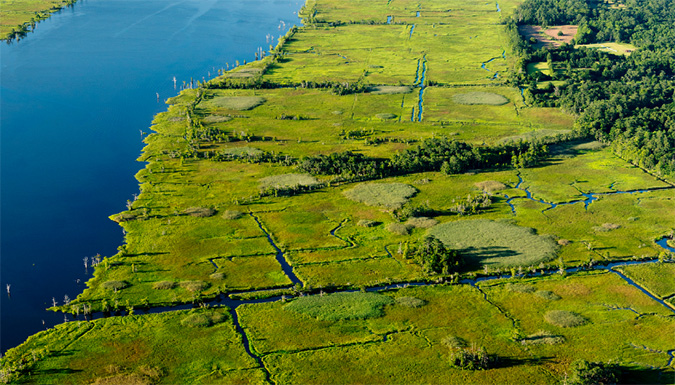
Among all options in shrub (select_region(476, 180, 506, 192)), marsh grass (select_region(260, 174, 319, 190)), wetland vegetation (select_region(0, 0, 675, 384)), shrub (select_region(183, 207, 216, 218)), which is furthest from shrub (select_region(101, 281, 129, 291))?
shrub (select_region(476, 180, 506, 192))

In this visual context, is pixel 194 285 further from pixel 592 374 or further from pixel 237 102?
pixel 237 102

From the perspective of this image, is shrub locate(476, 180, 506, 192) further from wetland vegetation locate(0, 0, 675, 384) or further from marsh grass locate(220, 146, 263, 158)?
marsh grass locate(220, 146, 263, 158)

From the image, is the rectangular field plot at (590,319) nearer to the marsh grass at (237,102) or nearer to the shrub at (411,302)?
the shrub at (411,302)

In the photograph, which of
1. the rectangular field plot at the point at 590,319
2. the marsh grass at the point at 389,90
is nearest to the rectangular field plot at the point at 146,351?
the rectangular field plot at the point at 590,319

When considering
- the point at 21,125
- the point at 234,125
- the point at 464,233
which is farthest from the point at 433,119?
the point at 21,125

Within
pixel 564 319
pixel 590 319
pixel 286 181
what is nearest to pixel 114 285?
pixel 286 181
